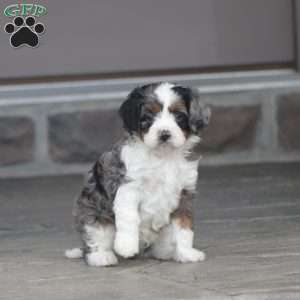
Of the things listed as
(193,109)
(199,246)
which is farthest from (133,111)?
(199,246)

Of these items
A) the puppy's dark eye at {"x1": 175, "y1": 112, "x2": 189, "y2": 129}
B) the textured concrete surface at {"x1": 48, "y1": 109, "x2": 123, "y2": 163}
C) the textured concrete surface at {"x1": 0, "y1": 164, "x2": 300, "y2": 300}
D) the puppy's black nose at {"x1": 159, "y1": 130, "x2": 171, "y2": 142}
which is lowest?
the textured concrete surface at {"x1": 0, "y1": 164, "x2": 300, "y2": 300}

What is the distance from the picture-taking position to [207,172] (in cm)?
966

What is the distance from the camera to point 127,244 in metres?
5.87

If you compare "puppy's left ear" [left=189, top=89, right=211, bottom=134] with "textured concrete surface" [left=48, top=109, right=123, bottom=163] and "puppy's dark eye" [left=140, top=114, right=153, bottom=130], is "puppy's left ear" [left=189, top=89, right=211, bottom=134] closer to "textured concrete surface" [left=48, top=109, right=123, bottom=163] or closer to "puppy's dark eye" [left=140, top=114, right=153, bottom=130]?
"puppy's dark eye" [left=140, top=114, right=153, bottom=130]

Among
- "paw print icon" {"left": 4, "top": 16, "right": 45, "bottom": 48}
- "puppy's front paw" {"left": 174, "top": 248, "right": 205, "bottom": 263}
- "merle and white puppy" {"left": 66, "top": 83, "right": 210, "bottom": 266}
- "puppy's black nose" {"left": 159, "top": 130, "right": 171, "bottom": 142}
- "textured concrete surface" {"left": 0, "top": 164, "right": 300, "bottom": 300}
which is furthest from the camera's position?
"paw print icon" {"left": 4, "top": 16, "right": 45, "bottom": 48}

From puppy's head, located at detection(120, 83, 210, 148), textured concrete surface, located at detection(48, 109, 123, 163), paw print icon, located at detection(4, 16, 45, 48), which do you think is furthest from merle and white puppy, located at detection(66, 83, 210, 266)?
paw print icon, located at detection(4, 16, 45, 48)

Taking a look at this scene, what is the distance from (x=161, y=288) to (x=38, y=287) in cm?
69

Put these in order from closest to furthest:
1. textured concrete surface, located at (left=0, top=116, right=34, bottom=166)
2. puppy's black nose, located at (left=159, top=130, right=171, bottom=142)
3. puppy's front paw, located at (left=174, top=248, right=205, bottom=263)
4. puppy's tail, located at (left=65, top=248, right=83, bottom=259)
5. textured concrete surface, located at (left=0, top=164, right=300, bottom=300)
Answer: textured concrete surface, located at (left=0, top=164, right=300, bottom=300) < puppy's black nose, located at (left=159, top=130, right=171, bottom=142) < puppy's front paw, located at (left=174, top=248, right=205, bottom=263) < puppy's tail, located at (left=65, top=248, right=83, bottom=259) < textured concrete surface, located at (left=0, top=116, right=34, bottom=166)

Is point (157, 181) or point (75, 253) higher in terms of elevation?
point (157, 181)

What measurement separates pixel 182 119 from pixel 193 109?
0.08 m

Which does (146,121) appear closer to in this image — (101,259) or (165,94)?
(165,94)

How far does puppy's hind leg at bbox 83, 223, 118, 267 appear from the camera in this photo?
613 cm

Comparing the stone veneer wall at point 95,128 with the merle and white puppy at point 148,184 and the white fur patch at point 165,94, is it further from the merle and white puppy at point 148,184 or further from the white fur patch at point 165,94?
the white fur patch at point 165,94

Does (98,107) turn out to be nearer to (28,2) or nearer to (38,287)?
(28,2)
